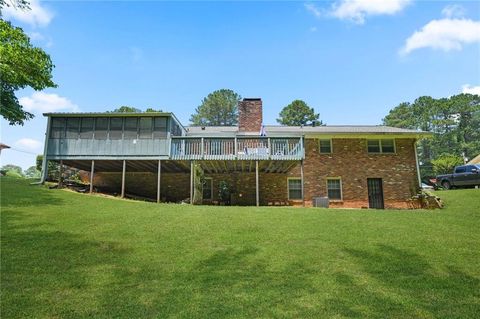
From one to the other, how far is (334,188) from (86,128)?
15.2 m

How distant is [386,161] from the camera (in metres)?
18.8

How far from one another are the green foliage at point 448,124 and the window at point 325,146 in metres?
40.8

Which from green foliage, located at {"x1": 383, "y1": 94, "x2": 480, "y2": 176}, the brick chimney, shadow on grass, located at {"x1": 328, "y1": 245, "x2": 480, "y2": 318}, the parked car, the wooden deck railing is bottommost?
shadow on grass, located at {"x1": 328, "y1": 245, "x2": 480, "y2": 318}

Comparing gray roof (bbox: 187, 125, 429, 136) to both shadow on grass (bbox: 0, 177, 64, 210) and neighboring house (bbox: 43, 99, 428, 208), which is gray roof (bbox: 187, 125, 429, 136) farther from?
shadow on grass (bbox: 0, 177, 64, 210)

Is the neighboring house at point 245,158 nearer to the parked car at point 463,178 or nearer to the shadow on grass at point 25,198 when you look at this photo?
the shadow on grass at point 25,198

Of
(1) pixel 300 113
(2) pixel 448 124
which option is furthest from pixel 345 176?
(2) pixel 448 124

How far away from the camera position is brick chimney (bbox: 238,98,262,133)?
2097 centimetres

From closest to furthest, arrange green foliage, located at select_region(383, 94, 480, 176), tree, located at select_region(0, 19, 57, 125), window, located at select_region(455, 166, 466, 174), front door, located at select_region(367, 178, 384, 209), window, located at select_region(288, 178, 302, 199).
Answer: tree, located at select_region(0, 19, 57, 125) < front door, located at select_region(367, 178, 384, 209) < window, located at select_region(288, 178, 302, 199) < window, located at select_region(455, 166, 466, 174) < green foliage, located at select_region(383, 94, 480, 176)

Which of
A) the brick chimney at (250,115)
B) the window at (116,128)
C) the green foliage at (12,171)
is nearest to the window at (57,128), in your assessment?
the window at (116,128)

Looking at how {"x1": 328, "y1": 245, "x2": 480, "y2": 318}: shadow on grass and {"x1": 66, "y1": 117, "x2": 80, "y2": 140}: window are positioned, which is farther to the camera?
{"x1": 66, "y1": 117, "x2": 80, "y2": 140}: window

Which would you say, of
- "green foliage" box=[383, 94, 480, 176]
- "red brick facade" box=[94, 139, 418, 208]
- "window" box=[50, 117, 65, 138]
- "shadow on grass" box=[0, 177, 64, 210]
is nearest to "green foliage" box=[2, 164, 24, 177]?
"window" box=[50, 117, 65, 138]

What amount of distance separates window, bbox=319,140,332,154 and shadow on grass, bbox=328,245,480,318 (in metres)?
12.8

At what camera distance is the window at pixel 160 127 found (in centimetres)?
1709

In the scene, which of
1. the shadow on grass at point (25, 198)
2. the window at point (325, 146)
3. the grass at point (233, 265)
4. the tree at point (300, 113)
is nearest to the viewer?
the grass at point (233, 265)
